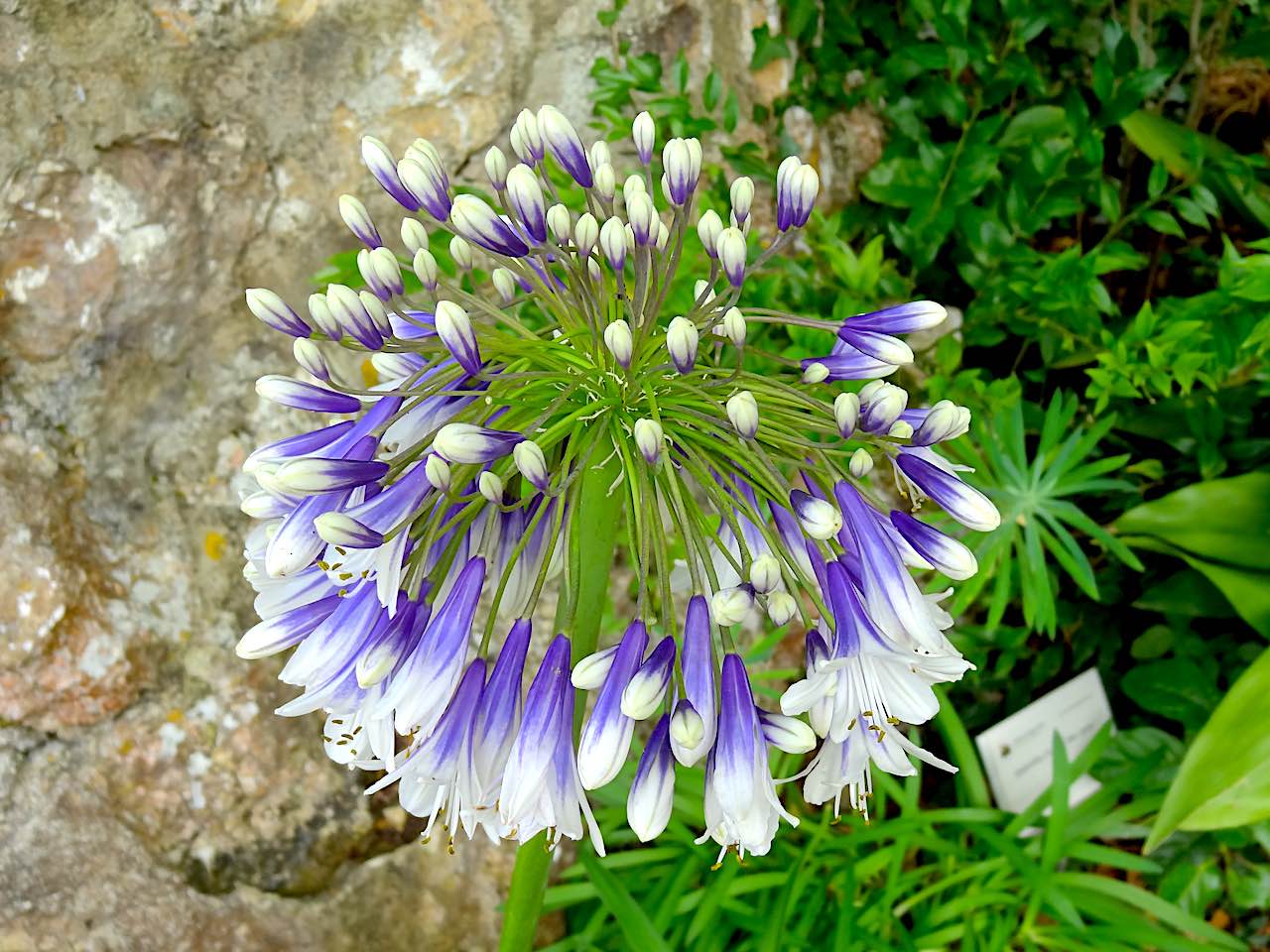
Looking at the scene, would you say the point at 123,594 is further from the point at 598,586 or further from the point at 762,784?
the point at 762,784

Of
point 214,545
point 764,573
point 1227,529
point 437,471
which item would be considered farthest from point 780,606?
point 1227,529

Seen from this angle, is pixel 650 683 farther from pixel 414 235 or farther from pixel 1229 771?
pixel 1229 771

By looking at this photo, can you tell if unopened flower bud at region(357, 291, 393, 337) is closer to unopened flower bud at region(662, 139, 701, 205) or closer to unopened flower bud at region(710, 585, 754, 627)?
unopened flower bud at region(662, 139, 701, 205)

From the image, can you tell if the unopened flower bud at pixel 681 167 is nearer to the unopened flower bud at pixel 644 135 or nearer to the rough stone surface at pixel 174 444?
the unopened flower bud at pixel 644 135

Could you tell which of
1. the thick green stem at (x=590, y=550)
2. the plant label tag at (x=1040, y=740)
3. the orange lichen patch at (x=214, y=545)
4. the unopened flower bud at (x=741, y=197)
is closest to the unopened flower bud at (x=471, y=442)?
the thick green stem at (x=590, y=550)

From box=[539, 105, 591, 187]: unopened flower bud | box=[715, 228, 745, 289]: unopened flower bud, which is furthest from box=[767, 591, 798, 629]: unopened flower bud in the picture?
box=[539, 105, 591, 187]: unopened flower bud
